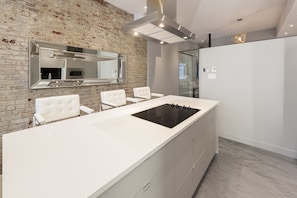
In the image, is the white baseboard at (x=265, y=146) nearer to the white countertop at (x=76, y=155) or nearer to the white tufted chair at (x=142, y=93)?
the white tufted chair at (x=142, y=93)

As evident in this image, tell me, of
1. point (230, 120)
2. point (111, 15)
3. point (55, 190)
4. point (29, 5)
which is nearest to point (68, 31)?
point (29, 5)

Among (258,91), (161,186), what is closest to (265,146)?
(258,91)

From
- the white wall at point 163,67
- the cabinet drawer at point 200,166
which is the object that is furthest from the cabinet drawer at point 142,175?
the white wall at point 163,67

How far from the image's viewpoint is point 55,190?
61 centimetres

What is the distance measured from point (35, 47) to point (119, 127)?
2.16 m

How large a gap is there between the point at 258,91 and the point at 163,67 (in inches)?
118

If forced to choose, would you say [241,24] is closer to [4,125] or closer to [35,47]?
[35,47]

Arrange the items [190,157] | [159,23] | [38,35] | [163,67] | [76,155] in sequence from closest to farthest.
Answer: [76,155]
[190,157]
[159,23]
[38,35]
[163,67]

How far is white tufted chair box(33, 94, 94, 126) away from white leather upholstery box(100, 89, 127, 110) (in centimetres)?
57

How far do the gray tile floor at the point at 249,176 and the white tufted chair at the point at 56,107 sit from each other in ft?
6.16

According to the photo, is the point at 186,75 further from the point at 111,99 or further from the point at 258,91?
the point at 111,99

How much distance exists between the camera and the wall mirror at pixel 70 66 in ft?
8.26

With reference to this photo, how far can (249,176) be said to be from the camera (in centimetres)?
215

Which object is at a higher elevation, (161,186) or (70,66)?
(70,66)
